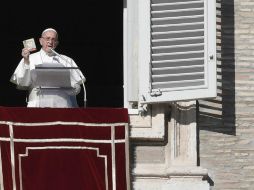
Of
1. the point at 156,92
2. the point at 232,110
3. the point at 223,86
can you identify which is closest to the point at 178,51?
the point at 156,92

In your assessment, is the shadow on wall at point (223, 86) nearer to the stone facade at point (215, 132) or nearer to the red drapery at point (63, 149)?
the stone facade at point (215, 132)

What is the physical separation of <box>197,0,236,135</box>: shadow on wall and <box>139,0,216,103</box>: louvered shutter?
0.47 metres

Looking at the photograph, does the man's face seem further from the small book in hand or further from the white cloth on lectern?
the small book in hand

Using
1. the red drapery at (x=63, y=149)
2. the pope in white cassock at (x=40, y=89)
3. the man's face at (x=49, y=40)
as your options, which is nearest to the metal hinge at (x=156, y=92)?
the red drapery at (x=63, y=149)

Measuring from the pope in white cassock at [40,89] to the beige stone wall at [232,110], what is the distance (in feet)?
3.88

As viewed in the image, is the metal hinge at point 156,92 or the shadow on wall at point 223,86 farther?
the shadow on wall at point 223,86

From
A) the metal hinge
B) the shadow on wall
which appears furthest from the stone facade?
the metal hinge

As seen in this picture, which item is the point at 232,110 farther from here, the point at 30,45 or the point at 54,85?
the point at 30,45

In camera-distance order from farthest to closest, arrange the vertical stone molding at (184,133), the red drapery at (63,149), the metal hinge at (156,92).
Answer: the vertical stone molding at (184,133) → the metal hinge at (156,92) → the red drapery at (63,149)

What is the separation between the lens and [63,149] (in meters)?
14.6

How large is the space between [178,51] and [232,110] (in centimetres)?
88

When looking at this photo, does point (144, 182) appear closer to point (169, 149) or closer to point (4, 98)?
point (169, 149)

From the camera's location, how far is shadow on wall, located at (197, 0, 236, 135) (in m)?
15.1

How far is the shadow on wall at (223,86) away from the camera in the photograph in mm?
15125
